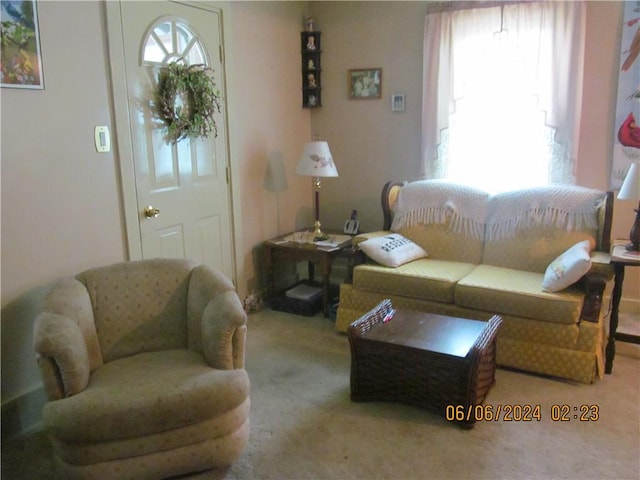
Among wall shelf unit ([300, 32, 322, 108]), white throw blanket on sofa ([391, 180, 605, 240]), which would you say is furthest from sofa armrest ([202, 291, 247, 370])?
wall shelf unit ([300, 32, 322, 108])

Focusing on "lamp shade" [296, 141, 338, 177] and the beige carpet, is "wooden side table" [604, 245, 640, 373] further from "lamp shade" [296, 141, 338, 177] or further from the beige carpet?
"lamp shade" [296, 141, 338, 177]

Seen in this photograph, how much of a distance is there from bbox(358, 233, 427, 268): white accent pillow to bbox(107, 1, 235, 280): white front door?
1.03 m

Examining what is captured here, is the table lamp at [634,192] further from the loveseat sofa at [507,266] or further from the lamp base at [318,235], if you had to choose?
the lamp base at [318,235]

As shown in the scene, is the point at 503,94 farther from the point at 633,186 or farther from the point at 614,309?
the point at 614,309

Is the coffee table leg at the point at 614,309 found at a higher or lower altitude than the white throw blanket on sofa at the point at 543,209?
lower

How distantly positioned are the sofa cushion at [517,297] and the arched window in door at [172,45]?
2151mm

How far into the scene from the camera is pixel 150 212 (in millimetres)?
3010

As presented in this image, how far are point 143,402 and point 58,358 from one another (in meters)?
0.37

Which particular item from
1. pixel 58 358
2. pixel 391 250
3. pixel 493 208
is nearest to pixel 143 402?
pixel 58 358

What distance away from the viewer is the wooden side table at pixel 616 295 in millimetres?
2763

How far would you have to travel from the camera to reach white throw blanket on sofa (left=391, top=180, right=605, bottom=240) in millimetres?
3213

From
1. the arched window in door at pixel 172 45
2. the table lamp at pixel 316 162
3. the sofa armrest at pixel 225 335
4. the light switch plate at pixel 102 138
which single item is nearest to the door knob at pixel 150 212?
the light switch plate at pixel 102 138

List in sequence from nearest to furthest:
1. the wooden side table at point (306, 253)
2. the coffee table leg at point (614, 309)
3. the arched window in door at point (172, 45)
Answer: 1. the coffee table leg at point (614, 309)
2. the arched window in door at point (172, 45)
3. the wooden side table at point (306, 253)

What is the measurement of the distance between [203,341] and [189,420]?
16.5 inches
